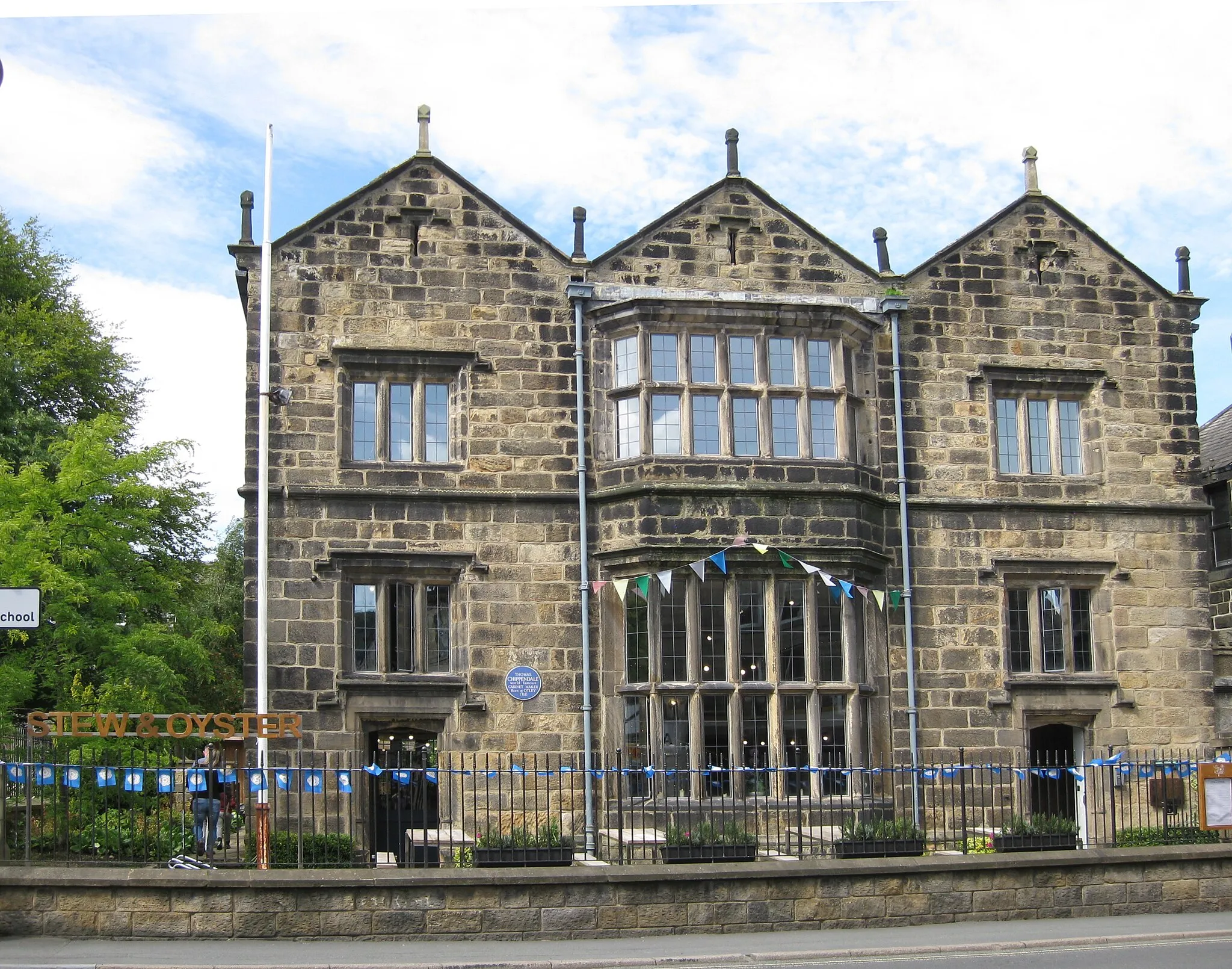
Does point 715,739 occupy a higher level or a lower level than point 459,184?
lower

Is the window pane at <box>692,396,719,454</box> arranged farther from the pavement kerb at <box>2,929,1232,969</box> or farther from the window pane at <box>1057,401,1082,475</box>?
the pavement kerb at <box>2,929,1232,969</box>

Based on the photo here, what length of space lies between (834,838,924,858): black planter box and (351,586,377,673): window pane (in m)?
7.35

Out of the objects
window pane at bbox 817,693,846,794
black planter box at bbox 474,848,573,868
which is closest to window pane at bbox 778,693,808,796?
window pane at bbox 817,693,846,794

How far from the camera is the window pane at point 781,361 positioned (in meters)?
20.5

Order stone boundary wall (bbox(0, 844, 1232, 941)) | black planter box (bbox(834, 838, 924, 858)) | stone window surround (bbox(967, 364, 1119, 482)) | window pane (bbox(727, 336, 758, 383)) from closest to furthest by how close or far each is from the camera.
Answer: stone boundary wall (bbox(0, 844, 1232, 941))
black planter box (bbox(834, 838, 924, 858))
window pane (bbox(727, 336, 758, 383))
stone window surround (bbox(967, 364, 1119, 482))

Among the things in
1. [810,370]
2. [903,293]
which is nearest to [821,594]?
[810,370]

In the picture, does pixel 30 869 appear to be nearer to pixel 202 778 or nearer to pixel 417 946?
pixel 202 778

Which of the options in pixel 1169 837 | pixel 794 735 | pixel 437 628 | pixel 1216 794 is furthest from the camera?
pixel 437 628

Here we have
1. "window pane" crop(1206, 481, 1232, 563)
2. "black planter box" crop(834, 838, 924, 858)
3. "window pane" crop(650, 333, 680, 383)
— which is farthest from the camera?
"window pane" crop(1206, 481, 1232, 563)

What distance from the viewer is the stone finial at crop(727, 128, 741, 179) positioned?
69.5 ft

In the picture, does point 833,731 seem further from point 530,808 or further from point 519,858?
point 519,858

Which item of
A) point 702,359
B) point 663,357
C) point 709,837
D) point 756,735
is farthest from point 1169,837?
point 663,357

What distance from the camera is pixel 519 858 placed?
1414 centimetres

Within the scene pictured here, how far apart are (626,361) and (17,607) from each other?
9891mm
